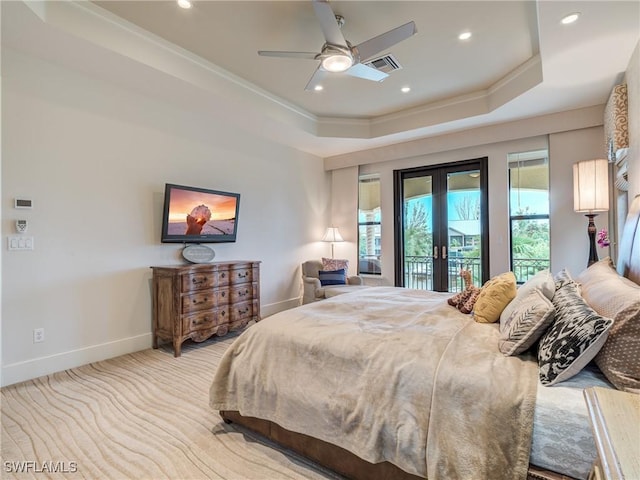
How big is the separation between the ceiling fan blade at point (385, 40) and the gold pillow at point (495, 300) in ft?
6.45

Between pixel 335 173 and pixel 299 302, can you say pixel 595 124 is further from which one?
pixel 299 302

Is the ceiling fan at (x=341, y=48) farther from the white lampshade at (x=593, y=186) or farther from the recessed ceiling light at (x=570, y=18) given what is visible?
the white lampshade at (x=593, y=186)

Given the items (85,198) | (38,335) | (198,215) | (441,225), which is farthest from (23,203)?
(441,225)

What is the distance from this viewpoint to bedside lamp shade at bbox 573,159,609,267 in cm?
300

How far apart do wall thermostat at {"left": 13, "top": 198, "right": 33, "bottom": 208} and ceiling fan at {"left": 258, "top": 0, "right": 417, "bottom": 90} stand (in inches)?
97.1

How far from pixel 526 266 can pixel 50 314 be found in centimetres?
581

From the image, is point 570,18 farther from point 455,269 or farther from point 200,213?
point 200,213

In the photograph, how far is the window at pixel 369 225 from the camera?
604 cm

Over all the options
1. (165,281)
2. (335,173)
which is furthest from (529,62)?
(165,281)

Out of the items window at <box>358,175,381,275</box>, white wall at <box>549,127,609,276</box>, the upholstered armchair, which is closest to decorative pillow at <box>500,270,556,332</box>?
white wall at <box>549,127,609,276</box>

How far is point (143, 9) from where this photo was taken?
2654 millimetres

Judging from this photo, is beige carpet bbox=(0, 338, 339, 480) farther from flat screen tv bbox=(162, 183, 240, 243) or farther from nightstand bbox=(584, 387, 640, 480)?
flat screen tv bbox=(162, 183, 240, 243)

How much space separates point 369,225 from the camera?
6125 millimetres

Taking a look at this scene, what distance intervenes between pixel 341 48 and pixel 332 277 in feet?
11.6
